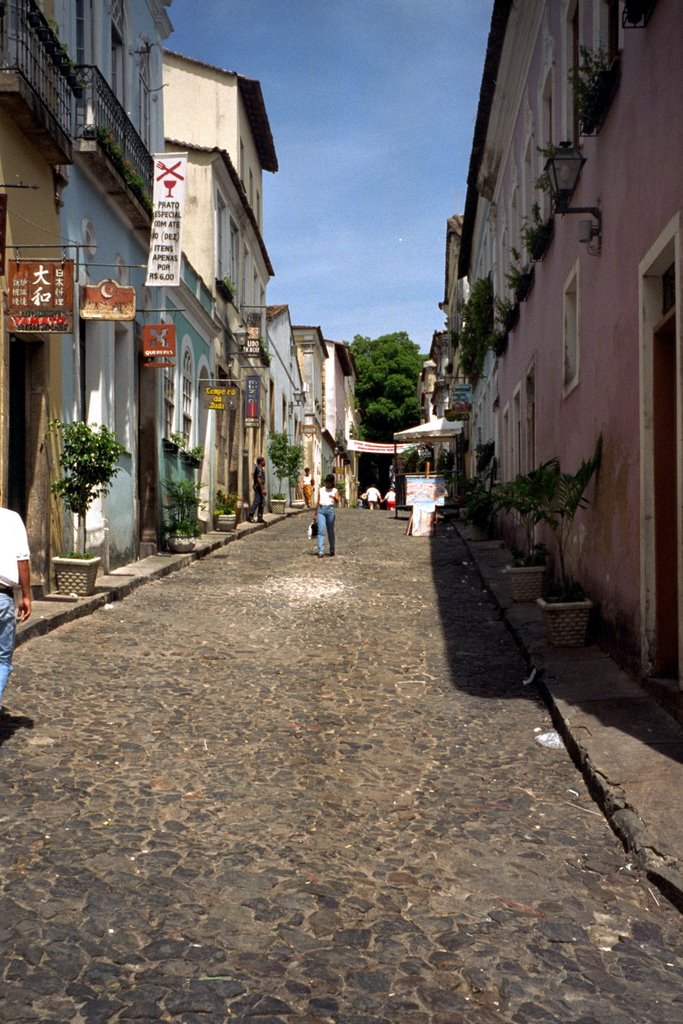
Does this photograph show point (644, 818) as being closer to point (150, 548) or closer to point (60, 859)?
point (60, 859)

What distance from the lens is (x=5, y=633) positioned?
5.93m

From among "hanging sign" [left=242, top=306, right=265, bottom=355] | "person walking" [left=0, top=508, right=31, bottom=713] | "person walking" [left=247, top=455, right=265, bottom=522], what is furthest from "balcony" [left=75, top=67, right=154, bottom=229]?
"person walking" [left=247, top=455, right=265, bottom=522]

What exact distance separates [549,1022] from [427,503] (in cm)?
1913

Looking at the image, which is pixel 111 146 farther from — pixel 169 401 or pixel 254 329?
pixel 254 329

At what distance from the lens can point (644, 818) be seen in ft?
15.5

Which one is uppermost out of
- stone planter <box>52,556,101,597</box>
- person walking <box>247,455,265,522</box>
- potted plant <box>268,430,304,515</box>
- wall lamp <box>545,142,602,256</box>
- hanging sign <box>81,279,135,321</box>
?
wall lamp <box>545,142,602,256</box>

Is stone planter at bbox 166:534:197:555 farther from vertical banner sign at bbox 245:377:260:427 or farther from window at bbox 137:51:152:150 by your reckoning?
vertical banner sign at bbox 245:377:260:427

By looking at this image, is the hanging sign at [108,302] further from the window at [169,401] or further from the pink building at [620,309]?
the window at [169,401]

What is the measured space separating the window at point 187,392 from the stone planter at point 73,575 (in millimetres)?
8347

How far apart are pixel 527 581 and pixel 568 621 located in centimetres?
278

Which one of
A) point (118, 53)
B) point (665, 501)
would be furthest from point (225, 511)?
point (665, 501)

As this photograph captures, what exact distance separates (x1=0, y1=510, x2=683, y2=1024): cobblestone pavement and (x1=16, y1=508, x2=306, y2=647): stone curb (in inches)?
27.6

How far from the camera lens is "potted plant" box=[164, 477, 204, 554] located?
16625 mm

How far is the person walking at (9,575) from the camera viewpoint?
5.88 m
